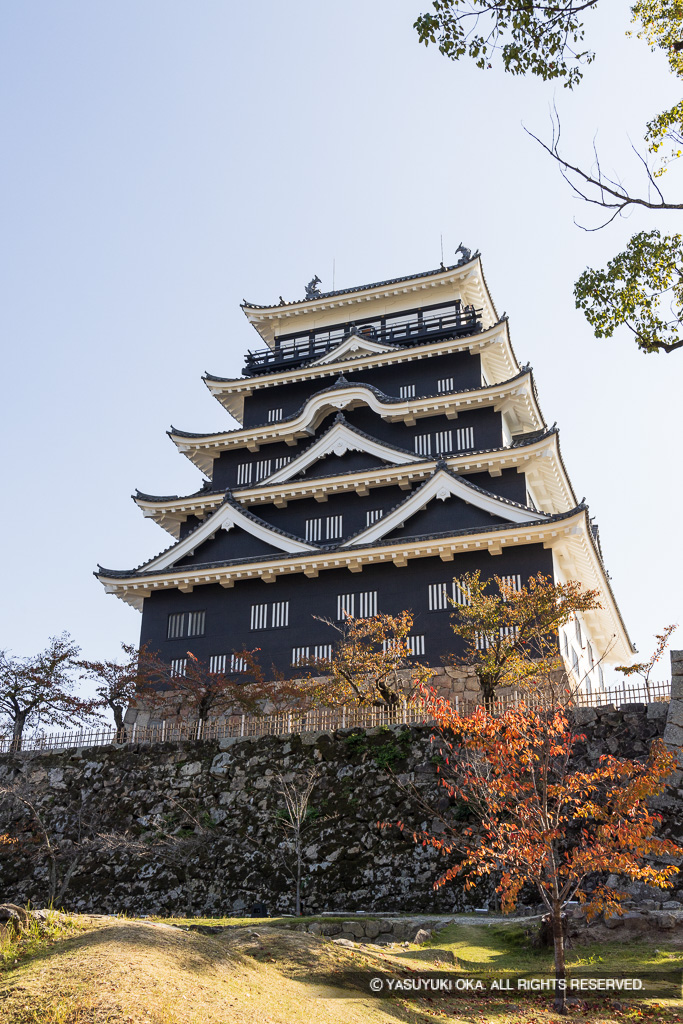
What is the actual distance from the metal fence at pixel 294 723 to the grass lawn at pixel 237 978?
22.5ft

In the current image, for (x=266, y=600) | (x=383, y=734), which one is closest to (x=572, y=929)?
(x=383, y=734)

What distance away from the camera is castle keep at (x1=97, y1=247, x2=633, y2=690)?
2847 cm

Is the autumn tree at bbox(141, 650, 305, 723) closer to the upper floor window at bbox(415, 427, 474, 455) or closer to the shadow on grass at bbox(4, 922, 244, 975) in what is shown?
the upper floor window at bbox(415, 427, 474, 455)

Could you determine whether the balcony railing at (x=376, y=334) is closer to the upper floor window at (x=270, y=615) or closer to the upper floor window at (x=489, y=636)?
the upper floor window at (x=270, y=615)

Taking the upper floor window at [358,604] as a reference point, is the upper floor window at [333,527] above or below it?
above

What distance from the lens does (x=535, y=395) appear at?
1318 inches

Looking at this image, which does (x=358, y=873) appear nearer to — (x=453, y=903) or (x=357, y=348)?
(x=453, y=903)

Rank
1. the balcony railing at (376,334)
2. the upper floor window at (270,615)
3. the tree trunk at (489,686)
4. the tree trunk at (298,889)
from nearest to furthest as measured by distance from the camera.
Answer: the tree trunk at (298,889) → the tree trunk at (489,686) → the upper floor window at (270,615) → the balcony railing at (376,334)

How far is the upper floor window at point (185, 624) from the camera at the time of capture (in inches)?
1212

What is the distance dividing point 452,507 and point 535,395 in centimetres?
711

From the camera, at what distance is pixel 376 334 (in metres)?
37.6

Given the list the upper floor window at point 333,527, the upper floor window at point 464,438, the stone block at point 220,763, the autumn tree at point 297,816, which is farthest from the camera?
the upper floor window at point 464,438

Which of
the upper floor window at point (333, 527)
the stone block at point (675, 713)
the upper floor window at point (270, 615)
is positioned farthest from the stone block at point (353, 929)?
the upper floor window at point (333, 527)

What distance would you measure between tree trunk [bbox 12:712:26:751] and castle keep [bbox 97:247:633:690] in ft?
18.1
